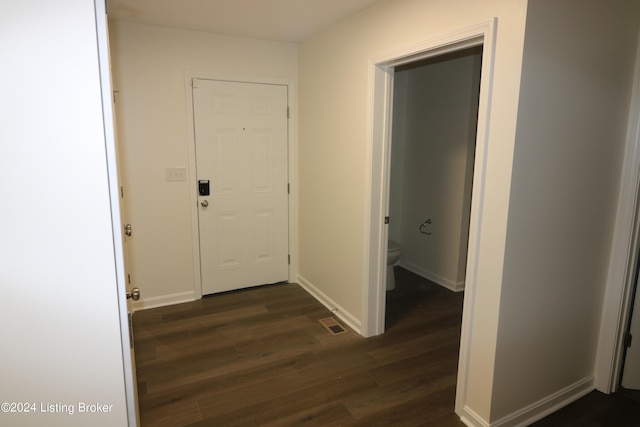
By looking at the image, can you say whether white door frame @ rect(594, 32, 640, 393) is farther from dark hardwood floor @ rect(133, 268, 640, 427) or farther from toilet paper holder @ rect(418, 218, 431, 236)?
toilet paper holder @ rect(418, 218, 431, 236)

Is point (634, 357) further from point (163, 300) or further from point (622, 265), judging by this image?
point (163, 300)

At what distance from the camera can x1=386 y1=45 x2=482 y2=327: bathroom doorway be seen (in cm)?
360

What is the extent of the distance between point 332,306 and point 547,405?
169 centimetres

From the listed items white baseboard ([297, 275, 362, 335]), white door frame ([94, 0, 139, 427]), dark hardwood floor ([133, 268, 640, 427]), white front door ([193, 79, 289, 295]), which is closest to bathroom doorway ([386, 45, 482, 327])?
white baseboard ([297, 275, 362, 335])

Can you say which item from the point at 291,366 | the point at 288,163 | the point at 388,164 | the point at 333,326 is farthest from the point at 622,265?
the point at 288,163

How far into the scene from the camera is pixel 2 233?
82 centimetres

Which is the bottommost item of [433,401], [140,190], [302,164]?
[433,401]

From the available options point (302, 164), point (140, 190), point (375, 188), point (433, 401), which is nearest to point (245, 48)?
point (302, 164)

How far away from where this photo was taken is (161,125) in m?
3.15

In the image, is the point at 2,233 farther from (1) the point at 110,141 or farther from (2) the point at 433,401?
(2) the point at 433,401

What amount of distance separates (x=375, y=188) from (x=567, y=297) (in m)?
1.29

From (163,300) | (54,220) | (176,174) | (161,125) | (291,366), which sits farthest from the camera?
(163,300)

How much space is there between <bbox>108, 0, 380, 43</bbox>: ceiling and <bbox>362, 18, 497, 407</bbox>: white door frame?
527mm

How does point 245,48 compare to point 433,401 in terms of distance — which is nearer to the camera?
point 433,401
